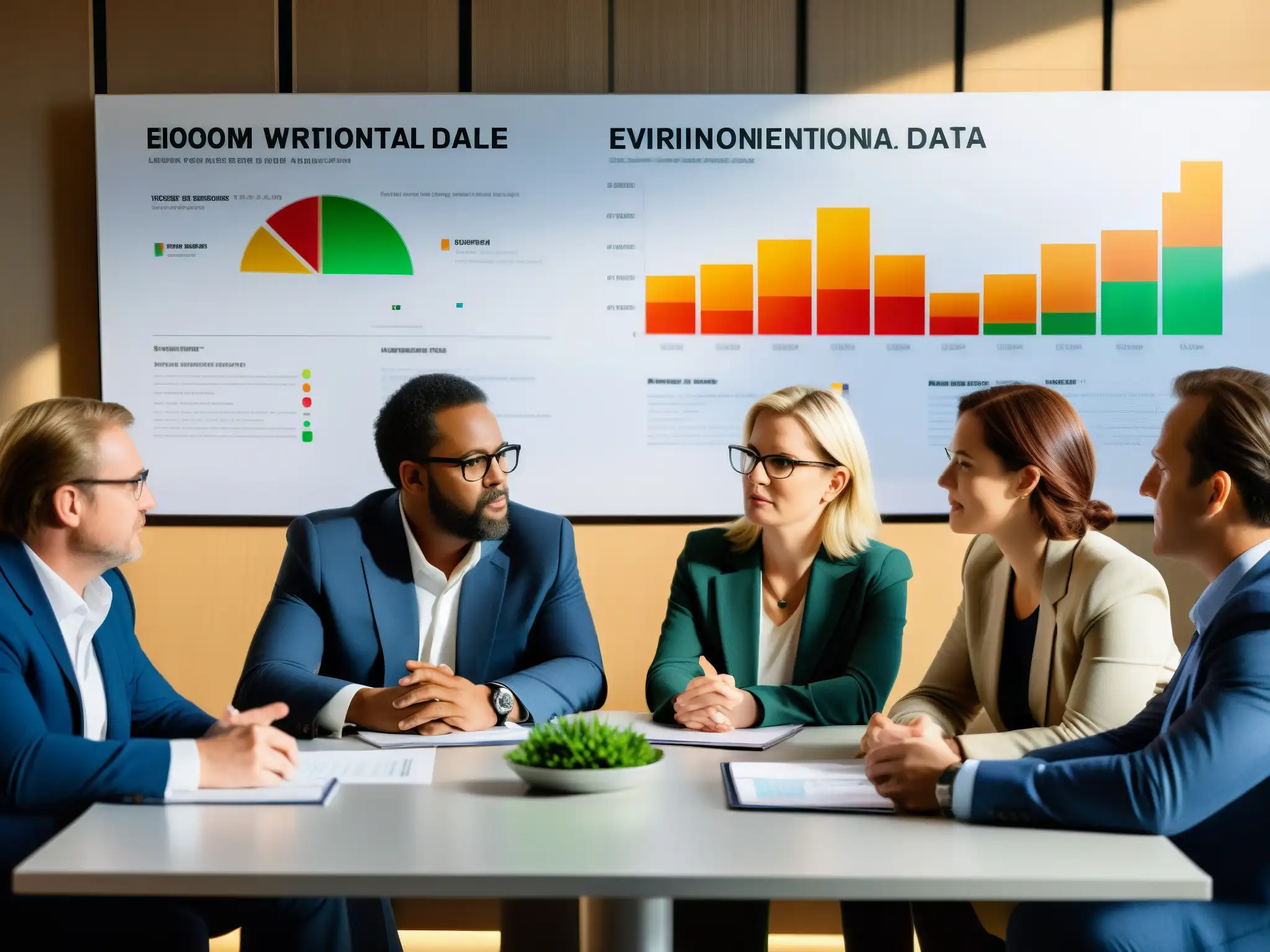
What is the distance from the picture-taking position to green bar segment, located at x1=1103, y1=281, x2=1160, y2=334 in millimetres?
3594

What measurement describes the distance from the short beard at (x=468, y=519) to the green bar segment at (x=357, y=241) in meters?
1.22

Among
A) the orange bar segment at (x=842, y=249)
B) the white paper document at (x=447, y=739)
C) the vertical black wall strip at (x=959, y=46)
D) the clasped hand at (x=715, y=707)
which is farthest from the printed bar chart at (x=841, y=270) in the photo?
the white paper document at (x=447, y=739)

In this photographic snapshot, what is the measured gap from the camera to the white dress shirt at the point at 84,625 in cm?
201

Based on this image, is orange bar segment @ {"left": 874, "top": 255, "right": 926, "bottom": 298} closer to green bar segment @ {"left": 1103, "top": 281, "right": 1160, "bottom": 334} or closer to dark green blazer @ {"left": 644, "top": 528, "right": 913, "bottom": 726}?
green bar segment @ {"left": 1103, "top": 281, "right": 1160, "bottom": 334}

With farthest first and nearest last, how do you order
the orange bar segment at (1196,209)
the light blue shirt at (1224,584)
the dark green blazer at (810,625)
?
the orange bar segment at (1196,209) < the dark green blazer at (810,625) < the light blue shirt at (1224,584)

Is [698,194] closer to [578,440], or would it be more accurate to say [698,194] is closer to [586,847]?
[578,440]

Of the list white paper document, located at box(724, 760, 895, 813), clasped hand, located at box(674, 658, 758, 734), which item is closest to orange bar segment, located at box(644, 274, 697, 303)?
clasped hand, located at box(674, 658, 758, 734)

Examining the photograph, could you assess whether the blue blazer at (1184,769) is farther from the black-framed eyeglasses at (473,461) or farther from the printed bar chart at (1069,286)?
the printed bar chart at (1069,286)

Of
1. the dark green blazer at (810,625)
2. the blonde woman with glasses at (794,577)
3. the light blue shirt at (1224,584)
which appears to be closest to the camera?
the light blue shirt at (1224,584)

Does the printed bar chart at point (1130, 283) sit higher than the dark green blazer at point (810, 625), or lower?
higher

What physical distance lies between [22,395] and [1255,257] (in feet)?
13.0

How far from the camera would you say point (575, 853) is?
4.66ft

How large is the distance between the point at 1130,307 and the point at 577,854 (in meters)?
2.93

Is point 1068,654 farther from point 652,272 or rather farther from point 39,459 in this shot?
point 39,459
